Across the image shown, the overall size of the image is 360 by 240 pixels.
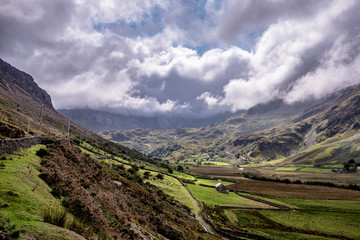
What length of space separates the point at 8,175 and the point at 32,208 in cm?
533

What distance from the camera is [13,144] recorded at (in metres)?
26.2

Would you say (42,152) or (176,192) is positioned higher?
(42,152)

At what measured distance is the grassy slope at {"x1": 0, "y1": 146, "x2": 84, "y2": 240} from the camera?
11564mm

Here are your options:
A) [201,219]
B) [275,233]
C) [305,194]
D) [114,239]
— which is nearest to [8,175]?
[114,239]

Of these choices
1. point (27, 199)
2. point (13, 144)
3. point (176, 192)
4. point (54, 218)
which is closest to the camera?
point (54, 218)

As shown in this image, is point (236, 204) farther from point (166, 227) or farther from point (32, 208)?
point (32, 208)

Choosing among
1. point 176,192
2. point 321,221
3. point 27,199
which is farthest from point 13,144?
point 321,221

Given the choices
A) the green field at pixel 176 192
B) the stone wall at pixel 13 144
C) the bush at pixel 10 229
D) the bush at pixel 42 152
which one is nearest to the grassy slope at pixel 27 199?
the bush at pixel 10 229

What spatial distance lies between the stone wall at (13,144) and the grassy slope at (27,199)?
7.05ft

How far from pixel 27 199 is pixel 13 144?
1548cm

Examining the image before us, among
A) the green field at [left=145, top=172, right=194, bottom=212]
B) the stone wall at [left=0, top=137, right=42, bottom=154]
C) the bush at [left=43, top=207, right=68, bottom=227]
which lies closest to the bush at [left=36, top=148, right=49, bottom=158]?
the stone wall at [left=0, top=137, right=42, bottom=154]

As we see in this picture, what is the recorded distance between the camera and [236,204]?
8150cm

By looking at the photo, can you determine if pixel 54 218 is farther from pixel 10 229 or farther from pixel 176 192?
pixel 176 192

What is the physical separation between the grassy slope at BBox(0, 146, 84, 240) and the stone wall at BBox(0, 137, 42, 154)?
215cm
